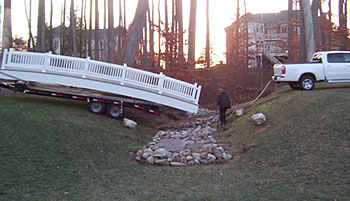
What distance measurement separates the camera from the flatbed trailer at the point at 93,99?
13789mm

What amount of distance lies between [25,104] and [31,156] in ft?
17.7

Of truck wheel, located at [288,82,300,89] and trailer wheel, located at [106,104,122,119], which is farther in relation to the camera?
truck wheel, located at [288,82,300,89]

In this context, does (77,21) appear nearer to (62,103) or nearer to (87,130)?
(62,103)

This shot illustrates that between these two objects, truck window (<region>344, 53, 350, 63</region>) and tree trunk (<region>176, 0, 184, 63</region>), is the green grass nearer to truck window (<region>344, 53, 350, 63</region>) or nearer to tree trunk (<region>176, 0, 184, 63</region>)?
truck window (<region>344, 53, 350, 63</region>)

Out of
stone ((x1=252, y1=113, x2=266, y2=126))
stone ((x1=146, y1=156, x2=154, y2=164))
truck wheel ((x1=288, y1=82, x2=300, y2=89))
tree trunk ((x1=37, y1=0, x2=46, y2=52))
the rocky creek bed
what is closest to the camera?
stone ((x1=146, y1=156, x2=154, y2=164))

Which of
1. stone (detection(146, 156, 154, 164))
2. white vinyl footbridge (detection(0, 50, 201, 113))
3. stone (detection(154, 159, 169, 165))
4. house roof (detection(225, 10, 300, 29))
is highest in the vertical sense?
house roof (detection(225, 10, 300, 29))

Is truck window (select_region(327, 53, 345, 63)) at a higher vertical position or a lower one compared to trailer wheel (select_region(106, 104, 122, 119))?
higher

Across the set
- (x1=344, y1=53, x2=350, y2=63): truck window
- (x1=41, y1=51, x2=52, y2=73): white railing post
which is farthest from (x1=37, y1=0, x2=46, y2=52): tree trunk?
(x1=344, y1=53, x2=350, y2=63): truck window

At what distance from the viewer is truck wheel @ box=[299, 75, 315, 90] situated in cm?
1538

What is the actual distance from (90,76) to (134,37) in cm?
640

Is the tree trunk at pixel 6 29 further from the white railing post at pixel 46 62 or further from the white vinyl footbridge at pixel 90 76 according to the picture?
the white railing post at pixel 46 62

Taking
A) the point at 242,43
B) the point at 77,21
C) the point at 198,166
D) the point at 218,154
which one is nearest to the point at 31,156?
the point at 198,166

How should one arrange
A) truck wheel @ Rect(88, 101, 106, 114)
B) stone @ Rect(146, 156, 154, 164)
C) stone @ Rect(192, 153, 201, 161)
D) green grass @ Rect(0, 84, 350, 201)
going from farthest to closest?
1. truck wheel @ Rect(88, 101, 106, 114)
2. stone @ Rect(192, 153, 201, 161)
3. stone @ Rect(146, 156, 154, 164)
4. green grass @ Rect(0, 84, 350, 201)

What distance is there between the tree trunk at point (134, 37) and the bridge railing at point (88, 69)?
5220 millimetres
